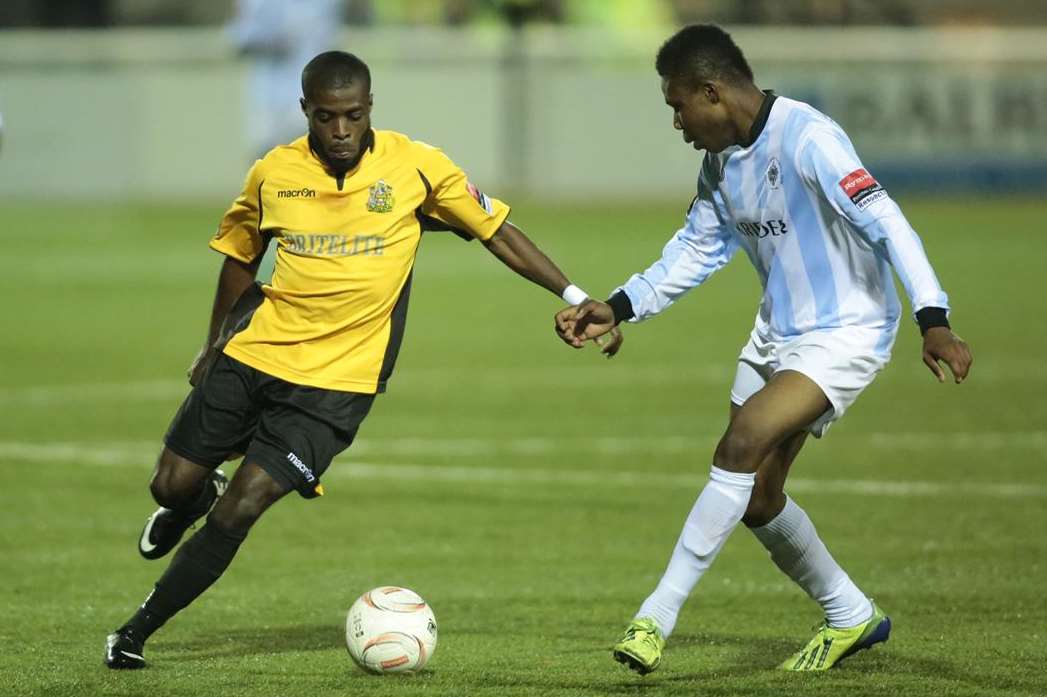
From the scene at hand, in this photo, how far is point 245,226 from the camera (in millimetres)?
6621

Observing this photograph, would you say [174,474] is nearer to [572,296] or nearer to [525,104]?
[572,296]

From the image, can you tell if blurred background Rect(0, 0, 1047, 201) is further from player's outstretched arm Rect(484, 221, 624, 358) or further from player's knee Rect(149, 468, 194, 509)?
player's knee Rect(149, 468, 194, 509)

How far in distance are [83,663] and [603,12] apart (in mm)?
22081

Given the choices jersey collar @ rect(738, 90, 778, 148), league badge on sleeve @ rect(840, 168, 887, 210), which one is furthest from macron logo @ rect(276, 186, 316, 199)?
league badge on sleeve @ rect(840, 168, 887, 210)

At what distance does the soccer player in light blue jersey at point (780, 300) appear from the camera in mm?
5953

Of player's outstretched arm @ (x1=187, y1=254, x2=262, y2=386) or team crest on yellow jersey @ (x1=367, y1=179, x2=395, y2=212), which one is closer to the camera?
team crest on yellow jersey @ (x1=367, y1=179, x2=395, y2=212)

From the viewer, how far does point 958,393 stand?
1301cm

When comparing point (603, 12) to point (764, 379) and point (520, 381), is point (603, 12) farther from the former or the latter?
point (764, 379)

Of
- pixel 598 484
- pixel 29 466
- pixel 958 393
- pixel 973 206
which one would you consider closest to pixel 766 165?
pixel 598 484

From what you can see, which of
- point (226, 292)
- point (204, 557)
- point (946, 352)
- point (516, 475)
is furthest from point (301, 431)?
point (516, 475)

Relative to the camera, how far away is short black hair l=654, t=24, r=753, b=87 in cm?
614

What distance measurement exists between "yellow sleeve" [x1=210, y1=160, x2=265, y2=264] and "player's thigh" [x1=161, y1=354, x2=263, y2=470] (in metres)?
0.43

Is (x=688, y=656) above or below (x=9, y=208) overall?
above

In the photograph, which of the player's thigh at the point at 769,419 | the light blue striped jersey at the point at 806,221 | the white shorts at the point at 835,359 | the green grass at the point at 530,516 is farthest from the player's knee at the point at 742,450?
the green grass at the point at 530,516
